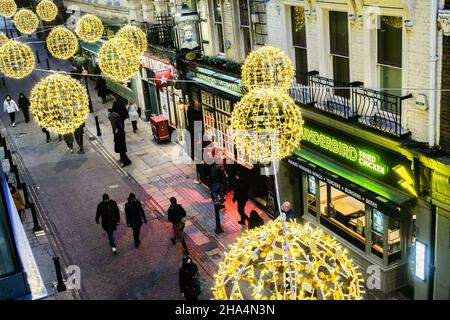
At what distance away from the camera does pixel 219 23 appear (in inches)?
720

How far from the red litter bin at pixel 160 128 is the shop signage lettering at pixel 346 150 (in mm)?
9648

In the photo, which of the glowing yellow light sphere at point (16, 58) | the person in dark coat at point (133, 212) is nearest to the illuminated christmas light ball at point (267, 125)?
the person in dark coat at point (133, 212)

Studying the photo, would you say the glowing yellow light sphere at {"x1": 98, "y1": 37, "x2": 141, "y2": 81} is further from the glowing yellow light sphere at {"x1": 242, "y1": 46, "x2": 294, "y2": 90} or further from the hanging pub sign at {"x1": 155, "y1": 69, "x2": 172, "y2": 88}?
the glowing yellow light sphere at {"x1": 242, "y1": 46, "x2": 294, "y2": 90}

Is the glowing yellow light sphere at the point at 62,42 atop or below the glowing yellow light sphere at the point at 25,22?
below

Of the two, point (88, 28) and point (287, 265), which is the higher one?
point (88, 28)

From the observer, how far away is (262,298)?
17.0 feet

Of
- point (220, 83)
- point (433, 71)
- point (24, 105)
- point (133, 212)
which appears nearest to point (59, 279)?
point (133, 212)

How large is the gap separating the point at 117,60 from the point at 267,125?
7073 millimetres

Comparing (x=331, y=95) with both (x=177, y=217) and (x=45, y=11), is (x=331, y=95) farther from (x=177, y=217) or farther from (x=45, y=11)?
(x=45, y=11)

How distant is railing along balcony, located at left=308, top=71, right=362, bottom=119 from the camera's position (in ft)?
41.0

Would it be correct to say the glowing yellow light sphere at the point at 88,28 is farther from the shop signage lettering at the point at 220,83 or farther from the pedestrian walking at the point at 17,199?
the pedestrian walking at the point at 17,199

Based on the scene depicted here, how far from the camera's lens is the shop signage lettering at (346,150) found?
11.7 meters

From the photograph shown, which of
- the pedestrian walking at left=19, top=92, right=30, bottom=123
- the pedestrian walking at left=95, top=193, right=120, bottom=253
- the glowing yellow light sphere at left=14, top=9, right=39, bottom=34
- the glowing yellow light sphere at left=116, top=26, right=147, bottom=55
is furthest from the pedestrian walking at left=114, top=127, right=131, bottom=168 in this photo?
the pedestrian walking at left=19, top=92, right=30, bottom=123
